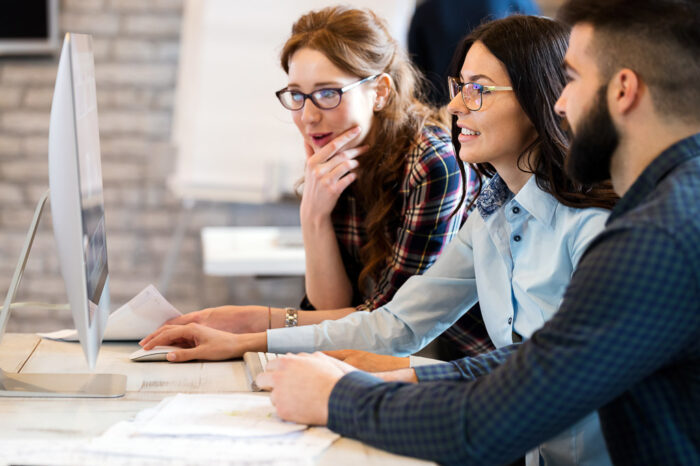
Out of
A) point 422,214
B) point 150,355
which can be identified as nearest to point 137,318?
point 150,355

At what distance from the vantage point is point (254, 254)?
2502mm

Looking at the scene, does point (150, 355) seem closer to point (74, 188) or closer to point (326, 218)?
point (74, 188)

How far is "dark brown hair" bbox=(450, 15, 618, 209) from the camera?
1288 mm

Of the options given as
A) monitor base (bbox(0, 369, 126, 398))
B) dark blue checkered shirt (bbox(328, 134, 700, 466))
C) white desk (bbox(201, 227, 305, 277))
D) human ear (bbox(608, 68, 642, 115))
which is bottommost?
white desk (bbox(201, 227, 305, 277))

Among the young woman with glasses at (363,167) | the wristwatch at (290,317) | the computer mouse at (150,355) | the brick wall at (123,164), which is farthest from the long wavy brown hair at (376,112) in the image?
the brick wall at (123,164)

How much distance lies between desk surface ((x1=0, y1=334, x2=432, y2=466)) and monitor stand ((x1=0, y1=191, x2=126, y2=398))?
1 centimetres

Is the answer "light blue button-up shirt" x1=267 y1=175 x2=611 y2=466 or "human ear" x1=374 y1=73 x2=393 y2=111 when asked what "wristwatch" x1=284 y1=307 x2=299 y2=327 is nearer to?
"light blue button-up shirt" x1=267 y1=175 x2=611 y2=466

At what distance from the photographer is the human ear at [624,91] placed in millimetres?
898

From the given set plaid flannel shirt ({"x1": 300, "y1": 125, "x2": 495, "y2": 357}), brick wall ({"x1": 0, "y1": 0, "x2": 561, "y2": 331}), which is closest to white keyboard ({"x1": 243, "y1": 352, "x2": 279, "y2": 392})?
plaid flannel shirt ({"x1": 300, "y1": 125, "x2": 495, "y2": 357})

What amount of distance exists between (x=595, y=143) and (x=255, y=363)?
608 millimetres

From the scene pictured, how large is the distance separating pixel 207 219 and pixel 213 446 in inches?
101

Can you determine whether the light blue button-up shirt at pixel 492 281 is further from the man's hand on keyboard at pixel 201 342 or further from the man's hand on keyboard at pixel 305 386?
the man's hand on keyboard at pixel 305 386

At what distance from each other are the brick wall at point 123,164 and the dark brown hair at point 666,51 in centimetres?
254

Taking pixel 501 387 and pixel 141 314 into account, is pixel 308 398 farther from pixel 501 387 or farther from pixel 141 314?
pixel 141 314
